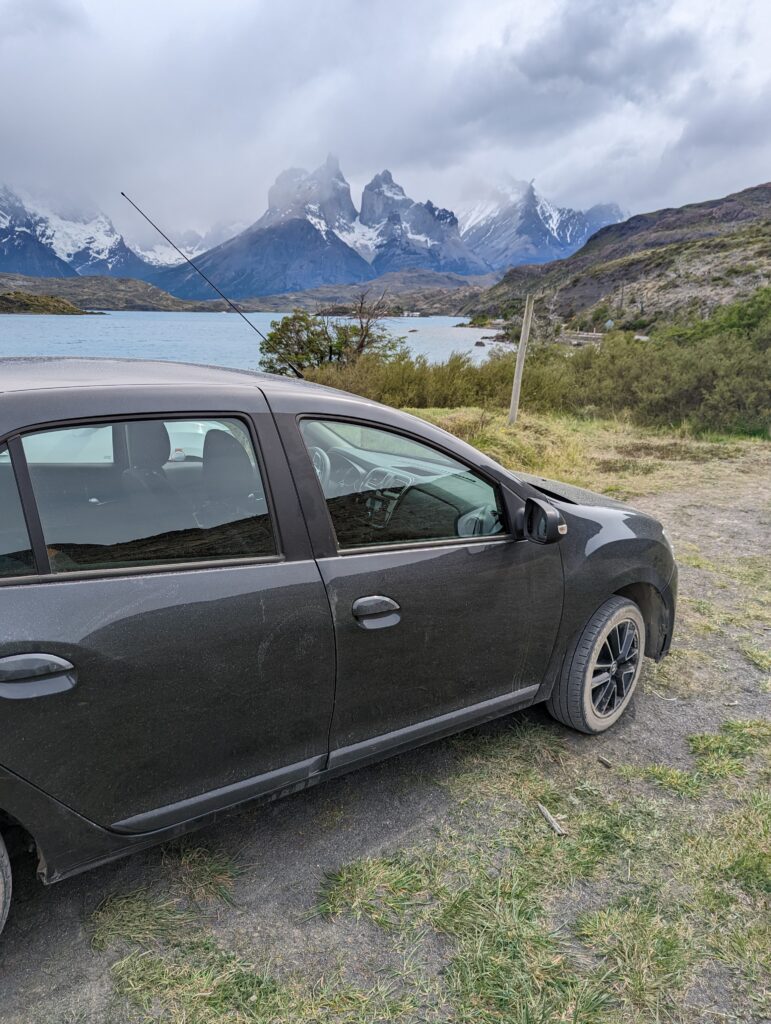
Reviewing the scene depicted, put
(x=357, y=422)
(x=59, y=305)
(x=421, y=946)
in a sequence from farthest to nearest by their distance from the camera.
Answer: (x=59, y=305), (x=357, y=422), (x=421, y=946)

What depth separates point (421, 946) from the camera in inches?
68.8

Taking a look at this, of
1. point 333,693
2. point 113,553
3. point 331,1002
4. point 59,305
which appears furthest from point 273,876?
point 59,305

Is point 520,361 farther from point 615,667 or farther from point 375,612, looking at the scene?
point 375,612

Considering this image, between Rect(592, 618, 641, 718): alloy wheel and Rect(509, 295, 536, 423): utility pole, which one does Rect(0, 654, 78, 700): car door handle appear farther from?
Rect(509, 295, 536, 423): utility pole

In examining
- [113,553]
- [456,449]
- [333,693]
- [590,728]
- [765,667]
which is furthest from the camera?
[765,667]

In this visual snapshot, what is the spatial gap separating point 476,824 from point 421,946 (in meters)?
0.54

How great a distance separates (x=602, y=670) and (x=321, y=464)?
1.66 meters

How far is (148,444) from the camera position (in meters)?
1.75

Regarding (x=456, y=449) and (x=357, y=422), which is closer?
(x=357, y=422)

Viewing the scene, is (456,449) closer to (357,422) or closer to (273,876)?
(357,422)

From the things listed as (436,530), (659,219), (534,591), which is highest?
(659,219)

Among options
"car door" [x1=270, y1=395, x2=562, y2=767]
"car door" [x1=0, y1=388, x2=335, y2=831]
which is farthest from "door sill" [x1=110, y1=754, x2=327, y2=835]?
"car door" [x1=270, y1=395, x2=562, y2=767]

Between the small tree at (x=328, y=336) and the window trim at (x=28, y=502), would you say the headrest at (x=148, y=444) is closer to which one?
the window trim at (x=28, y=502)

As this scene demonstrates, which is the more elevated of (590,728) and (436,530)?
(436,530)
